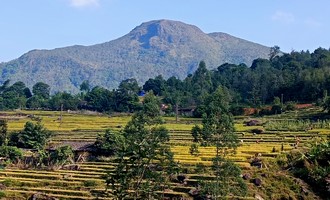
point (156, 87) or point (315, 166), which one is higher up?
point (156, 87)

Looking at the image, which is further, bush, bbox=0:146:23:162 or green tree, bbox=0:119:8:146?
green tree, bbox=0:119:8:146

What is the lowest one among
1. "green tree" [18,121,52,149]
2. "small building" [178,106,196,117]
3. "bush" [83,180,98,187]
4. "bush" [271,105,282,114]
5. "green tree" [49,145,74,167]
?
"bush" [83,180,98,187]

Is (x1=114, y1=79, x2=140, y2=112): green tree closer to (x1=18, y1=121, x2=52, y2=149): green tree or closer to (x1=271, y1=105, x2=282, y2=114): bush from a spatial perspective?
(x1=271, y1=105, x2=282, y2=114): bush

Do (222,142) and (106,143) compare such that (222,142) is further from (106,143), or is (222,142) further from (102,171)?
(106,143)

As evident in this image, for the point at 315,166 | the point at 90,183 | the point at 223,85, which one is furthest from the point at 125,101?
the point at 315,166

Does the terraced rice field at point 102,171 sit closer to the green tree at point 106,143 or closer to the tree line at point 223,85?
the green tree at point 106,143

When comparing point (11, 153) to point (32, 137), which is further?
point (32, 137)

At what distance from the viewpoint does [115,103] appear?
96250 mm

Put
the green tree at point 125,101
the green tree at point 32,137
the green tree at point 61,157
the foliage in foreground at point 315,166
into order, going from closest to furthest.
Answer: the foliage in foreground at point 315,166
the green tree at point 61,157
the green tree at point 32,137
the green tree at point 125,101

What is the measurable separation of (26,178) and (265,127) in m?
29.4

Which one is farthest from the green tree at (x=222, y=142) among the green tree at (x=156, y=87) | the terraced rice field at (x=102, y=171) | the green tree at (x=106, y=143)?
the green tree at (x=156, y=87)

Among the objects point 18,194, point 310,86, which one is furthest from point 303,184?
point 310,86

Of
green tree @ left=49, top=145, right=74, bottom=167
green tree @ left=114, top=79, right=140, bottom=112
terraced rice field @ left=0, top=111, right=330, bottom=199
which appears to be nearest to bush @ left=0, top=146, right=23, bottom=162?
terraced rice field @ left=0, top=111, right=330, bottom=199

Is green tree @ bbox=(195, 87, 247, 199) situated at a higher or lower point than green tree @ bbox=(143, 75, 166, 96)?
lower
